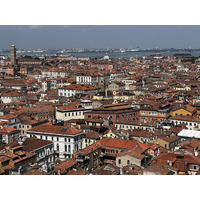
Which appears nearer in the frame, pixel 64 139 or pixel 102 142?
pixel 102 142

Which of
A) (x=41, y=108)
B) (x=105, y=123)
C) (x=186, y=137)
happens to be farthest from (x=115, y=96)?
(x=186, y=137)

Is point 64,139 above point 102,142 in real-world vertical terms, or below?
below

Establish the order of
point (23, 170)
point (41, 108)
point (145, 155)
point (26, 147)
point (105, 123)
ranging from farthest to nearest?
point (41, 108), point (105, 123), point (26, 147), point (145, 155), point (23, 170)

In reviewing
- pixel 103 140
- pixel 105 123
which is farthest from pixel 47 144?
pixel 105 123

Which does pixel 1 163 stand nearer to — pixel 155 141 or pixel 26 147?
Result: pixel 26 147

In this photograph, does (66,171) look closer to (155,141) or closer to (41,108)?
(155,141)

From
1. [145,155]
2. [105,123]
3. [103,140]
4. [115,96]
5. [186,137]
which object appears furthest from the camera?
[115,96]

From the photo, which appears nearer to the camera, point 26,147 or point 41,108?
point 26,147

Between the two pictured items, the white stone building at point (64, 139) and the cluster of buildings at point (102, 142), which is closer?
the cluster of buildings at point (102, 142)

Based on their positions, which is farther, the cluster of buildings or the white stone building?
the white stone building

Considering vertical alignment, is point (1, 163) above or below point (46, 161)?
above
